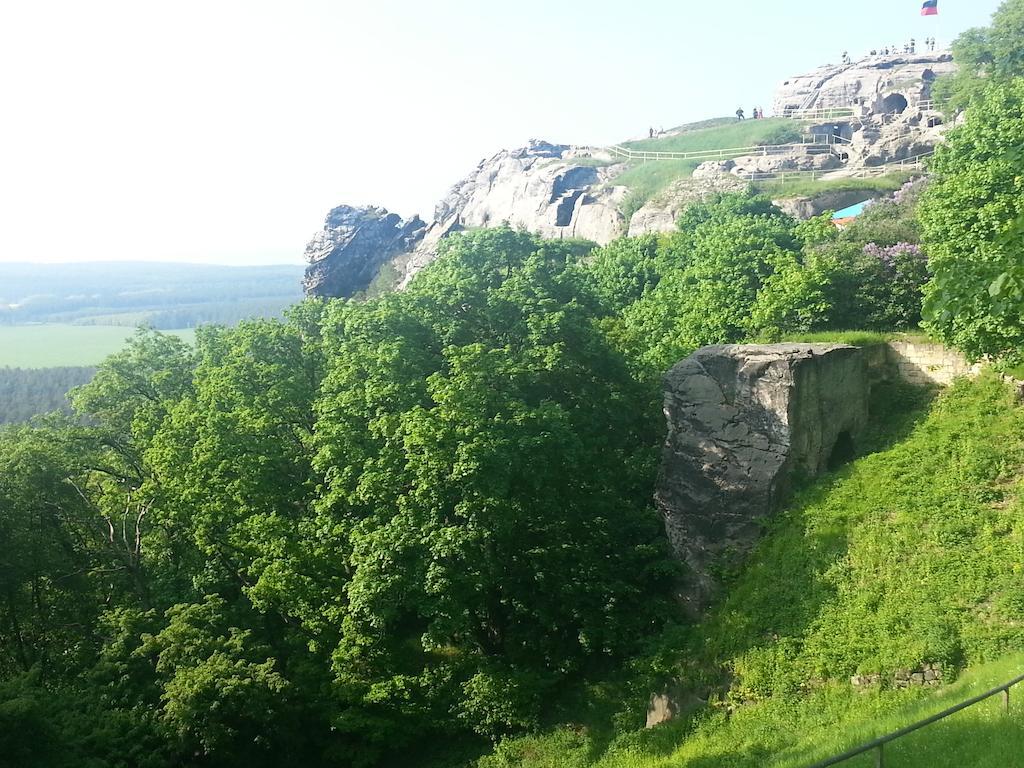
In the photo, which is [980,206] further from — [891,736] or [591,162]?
[591,162]

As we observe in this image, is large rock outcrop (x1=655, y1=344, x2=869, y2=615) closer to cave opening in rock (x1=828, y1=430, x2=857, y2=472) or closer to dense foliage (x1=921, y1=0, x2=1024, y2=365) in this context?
cave opening in rock (x1=828, y1=430, x2=857, y2=472)

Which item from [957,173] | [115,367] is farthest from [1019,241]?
[115,367]

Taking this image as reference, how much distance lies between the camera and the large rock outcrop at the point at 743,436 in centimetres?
2245

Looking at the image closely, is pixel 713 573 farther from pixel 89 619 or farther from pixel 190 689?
pixel 89 619

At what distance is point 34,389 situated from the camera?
141875 millimetres

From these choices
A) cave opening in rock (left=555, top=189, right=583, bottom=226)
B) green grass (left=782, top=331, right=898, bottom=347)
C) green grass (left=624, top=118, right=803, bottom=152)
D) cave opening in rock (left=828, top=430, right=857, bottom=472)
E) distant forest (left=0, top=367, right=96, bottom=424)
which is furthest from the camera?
distant forest (left=0, top=367, right=96, bottom=424)

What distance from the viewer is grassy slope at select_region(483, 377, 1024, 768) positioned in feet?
53.8

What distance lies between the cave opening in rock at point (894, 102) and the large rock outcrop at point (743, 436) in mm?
66237

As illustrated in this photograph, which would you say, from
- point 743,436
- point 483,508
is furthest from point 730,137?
point 483,508

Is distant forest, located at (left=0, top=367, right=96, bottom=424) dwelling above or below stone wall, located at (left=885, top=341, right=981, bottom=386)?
below

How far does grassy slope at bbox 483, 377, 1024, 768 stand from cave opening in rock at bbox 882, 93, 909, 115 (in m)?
66.1

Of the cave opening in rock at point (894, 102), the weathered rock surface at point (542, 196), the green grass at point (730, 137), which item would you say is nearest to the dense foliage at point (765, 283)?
the weathered rock surface at point (542, 196)

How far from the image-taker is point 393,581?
19.5 metres

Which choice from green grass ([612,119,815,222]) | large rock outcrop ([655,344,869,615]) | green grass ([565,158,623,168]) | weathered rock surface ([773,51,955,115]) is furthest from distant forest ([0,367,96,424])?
large rock outcrop ([655,344,869,615])
